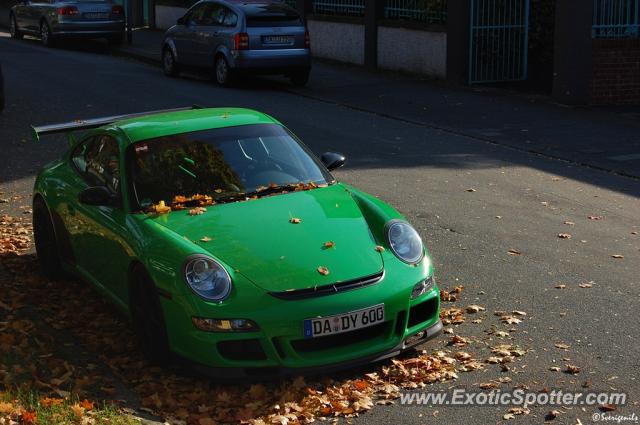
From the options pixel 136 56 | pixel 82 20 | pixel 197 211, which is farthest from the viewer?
pixel 82 20

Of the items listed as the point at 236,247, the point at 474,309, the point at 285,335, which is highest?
the point at 236,247

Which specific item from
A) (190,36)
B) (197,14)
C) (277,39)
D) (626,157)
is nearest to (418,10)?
(277,39)

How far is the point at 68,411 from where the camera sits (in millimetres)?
6305

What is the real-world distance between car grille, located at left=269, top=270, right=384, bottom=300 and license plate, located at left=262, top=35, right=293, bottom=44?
51.3 feet

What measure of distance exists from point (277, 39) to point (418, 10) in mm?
3589

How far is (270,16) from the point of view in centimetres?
2228

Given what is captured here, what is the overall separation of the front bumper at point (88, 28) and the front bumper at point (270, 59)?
30.7 feet

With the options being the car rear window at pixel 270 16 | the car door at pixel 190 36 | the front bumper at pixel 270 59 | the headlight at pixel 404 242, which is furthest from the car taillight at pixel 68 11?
the headlight at pixel 404 242

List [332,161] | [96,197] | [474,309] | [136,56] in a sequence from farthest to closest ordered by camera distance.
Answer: [136,56] < [332,161] < [474,309] < [96,197]

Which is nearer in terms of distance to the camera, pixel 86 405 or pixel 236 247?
pixel 86 405

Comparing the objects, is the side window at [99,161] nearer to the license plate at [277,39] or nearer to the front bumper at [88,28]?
the license plate at [277,39]

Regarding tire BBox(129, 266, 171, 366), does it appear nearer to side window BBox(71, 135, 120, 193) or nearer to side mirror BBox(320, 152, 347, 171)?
side window BBox(71, 135, 120, 193)

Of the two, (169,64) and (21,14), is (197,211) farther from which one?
(21,14)

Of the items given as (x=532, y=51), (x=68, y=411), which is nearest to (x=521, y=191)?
(x=68, y=411)
